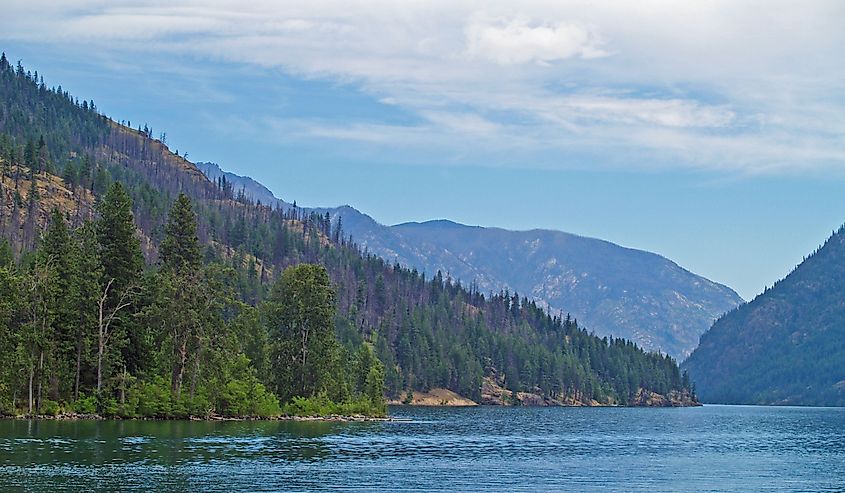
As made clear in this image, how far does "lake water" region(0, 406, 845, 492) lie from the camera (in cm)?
7175

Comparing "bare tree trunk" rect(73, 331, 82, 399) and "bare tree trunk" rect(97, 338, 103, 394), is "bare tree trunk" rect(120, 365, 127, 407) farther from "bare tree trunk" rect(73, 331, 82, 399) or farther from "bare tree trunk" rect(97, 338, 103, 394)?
"bare tree trunk" rect(73, 331, 82, 399)

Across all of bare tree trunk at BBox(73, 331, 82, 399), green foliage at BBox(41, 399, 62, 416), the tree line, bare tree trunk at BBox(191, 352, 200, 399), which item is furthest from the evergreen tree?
green foliage at BBox(41, 399, 62, 416)

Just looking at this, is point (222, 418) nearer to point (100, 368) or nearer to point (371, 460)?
point (100, 368)

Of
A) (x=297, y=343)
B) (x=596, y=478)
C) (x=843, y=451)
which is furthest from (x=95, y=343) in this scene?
(x=843, y=451)

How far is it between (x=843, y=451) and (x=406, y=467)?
61467 millimetres

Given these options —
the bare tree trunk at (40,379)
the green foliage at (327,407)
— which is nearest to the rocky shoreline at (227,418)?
the green foliage at (327,407)

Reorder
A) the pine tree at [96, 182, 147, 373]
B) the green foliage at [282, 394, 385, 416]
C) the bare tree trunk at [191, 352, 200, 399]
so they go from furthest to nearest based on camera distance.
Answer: the green foliage at [282, 394, 385, 416] < the bare tree trunk at [191, 352, 200, 399] < the pine tree at [96, 182, 147, 373]

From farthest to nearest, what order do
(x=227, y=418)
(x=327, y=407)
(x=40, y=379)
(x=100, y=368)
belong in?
1. (x=327, y=407)
2. (x=227, y=418)
3. (x=100, y=368)
4. (x=40, y=379)

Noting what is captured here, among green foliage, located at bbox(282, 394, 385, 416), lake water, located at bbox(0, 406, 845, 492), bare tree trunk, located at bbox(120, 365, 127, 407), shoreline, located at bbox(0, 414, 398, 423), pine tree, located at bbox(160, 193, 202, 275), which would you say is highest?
pine tree, located at bbox(160, 193, 202, 275)

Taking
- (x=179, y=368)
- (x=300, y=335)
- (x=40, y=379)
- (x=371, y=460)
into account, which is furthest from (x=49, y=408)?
(x=371, y=460)

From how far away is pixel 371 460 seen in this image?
90312 mm

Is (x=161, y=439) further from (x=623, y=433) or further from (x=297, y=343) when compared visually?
(x=623, y=433)

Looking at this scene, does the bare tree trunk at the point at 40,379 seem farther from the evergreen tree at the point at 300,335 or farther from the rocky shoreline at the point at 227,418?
the evergreen tree at the point at 300,335

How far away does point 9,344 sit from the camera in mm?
126312
